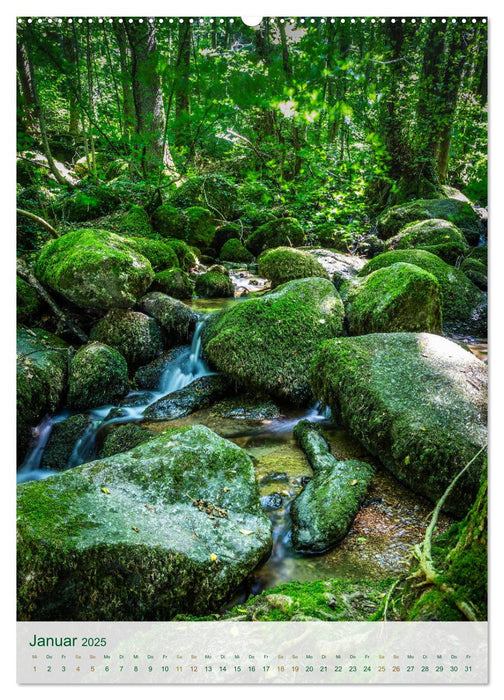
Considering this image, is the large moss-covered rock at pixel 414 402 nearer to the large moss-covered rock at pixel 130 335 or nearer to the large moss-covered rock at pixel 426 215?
the large moss-covered rock at pixel 130 335

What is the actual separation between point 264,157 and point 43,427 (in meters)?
4.85

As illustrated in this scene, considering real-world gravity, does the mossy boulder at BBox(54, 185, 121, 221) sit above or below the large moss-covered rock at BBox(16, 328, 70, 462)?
above

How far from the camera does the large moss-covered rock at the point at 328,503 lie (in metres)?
2.74

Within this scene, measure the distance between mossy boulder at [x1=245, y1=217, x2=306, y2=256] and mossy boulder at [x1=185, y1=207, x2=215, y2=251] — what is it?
3.47 ft

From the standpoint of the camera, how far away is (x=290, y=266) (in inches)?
312

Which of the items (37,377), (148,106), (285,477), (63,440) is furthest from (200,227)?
(285,477)

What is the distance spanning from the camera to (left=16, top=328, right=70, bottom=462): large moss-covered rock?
4219 mm

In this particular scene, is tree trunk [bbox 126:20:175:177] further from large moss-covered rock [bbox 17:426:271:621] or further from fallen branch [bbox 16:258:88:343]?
large moss-covered rock [bbox 17:426:271:621]

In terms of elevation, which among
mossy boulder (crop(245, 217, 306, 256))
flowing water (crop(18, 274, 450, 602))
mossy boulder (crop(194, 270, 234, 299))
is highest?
mossy boulder (crop(245, 217, 306, 256))

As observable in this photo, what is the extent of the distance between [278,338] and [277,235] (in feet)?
20.1

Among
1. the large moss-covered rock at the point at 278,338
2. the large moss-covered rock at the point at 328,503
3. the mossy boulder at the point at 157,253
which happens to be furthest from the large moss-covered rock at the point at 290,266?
the large moss-covered rock at the point at 328,503

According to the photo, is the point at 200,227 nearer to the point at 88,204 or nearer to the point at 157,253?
the point at 88,204

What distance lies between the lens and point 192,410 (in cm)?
496

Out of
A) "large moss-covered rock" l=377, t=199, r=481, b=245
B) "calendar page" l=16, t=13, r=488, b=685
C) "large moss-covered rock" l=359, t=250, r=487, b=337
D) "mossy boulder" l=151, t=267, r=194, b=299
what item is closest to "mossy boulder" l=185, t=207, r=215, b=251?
"calendar page" l=16, t=13, r=488, b=685
